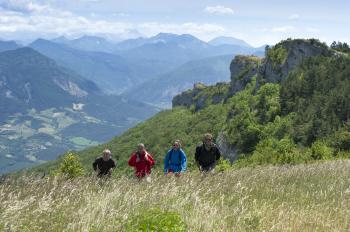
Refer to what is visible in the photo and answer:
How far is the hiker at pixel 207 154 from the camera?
46.0 ft

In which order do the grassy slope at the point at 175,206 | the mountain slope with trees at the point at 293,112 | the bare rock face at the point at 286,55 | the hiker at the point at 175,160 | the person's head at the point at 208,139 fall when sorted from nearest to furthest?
the grassy slope at the point at 175,206 → the person's head at the point at 208,139 → the hiker at the point at 175,160 → the mountain slope with trees at the point at 293,112 → the bare rock face at the point at 286,55

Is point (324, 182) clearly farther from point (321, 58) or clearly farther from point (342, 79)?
point (321, 58)

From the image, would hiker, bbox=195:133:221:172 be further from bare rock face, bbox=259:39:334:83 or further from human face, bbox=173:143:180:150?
bare rock face, bbox=259:39:334:83

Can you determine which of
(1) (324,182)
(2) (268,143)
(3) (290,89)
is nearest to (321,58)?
(3) (290,89)

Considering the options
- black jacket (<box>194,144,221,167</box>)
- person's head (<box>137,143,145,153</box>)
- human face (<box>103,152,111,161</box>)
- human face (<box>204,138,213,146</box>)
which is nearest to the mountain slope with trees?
person's head (<box>137,143,145,153</box>)

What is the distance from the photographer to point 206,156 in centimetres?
1409

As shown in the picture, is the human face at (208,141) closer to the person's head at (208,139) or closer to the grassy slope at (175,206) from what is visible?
the person's head at (208,139)

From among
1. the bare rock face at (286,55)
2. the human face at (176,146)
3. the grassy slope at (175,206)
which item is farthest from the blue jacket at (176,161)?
the bare rock face at (286,55)

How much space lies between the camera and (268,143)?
199 ft

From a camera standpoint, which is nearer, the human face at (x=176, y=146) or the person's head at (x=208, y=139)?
the person's head at (x=208, y=139)

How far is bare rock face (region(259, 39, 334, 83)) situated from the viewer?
292ft

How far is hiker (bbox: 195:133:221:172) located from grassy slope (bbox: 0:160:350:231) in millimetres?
5837

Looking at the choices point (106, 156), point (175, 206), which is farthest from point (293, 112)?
point (175, 206)

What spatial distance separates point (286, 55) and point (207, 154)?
3425 inches
